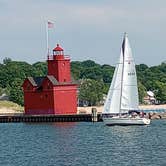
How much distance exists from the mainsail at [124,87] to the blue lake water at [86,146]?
8.11 ft

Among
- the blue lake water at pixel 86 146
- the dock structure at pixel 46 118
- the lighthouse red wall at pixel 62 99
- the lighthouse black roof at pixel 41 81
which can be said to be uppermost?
the lighthouse black roof at pixel 41 81

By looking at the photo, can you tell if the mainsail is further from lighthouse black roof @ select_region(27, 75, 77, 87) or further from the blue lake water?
lighthouse black roof @ select_region(27, 75, 77, 87)

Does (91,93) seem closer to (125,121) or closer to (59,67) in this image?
(59,67)

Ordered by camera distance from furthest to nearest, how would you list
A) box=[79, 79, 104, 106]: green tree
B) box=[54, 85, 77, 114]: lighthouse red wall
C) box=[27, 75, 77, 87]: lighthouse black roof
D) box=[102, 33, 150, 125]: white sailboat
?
box=[79, 79, 104, 106]: green tree
box=[27, 75, 77, 87]: lighthouse black roof
box=[54, 85, 77, 114]: lighthouse red wall
box=[102, 33, 150, 125]: white sailboat

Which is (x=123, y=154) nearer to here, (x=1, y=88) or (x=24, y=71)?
(x=1, y=88)

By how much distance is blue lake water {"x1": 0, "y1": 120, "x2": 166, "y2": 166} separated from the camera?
5059 centimetres

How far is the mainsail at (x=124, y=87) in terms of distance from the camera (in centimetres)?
8288

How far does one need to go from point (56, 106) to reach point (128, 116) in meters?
24.7

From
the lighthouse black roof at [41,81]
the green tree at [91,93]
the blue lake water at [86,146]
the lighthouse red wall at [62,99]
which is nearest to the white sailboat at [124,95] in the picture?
the blue lake water at [86,146]

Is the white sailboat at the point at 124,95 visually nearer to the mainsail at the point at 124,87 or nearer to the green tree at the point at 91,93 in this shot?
the mainsail at the point at 124,87

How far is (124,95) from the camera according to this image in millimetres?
83062

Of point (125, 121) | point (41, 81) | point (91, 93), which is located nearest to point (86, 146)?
point (125, 121)

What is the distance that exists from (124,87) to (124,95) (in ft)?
3.05

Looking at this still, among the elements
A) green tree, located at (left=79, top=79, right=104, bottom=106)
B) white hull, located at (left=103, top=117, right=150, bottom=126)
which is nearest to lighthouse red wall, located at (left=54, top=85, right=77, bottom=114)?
white hull, located at (left=103, top=117, right=150, bottom=126)
